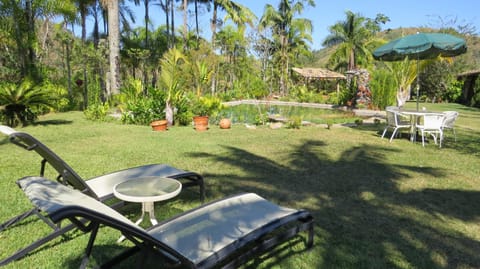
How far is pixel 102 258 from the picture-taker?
9.35 feet

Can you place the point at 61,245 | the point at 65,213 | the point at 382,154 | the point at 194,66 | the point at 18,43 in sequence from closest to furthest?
1. the point at 65,213
2. the point at 61,245
3. the point at 382,154
4. the point at 18,43
5. the point at 194,66

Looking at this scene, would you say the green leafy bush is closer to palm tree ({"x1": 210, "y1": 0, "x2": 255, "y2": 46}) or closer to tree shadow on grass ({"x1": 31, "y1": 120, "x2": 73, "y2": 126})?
palm tree ({"x1": 210, "y1": 0, "x2": 255, "y2": 46})

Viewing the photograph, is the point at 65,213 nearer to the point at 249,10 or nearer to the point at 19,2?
the point at 19,2

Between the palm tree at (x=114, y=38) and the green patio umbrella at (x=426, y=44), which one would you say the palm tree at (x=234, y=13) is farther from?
the green patio umbrella at (x=426, y=44)

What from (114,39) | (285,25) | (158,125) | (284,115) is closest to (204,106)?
(158,125)

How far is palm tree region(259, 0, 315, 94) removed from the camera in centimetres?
2912

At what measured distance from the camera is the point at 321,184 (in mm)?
4898

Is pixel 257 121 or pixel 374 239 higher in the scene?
pixel 257 121

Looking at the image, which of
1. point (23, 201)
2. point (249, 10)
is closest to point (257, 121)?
point (23, 201)

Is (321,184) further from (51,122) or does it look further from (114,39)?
(114,39)

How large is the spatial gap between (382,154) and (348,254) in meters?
4.46

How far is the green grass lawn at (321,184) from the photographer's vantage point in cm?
298

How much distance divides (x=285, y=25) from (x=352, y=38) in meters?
6.37

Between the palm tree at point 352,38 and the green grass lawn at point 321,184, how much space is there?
23.1 m
